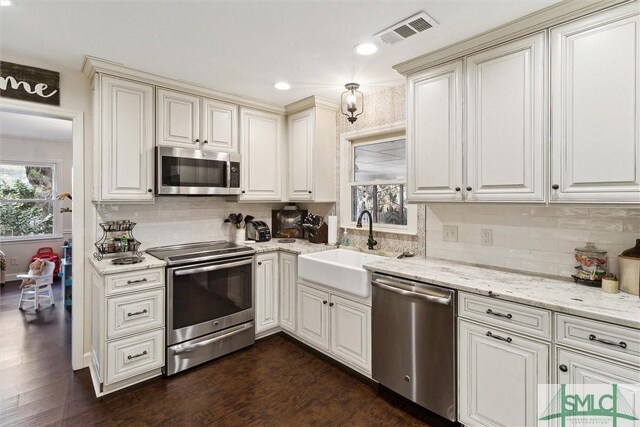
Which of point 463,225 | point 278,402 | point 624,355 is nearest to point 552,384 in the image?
point 624,355

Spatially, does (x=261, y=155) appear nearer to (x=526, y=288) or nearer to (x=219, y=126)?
(x=219, y=126)

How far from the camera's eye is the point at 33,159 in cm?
557

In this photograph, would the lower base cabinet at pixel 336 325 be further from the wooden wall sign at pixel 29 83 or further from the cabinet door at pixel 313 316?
the wooden wall sign at pixel 29 83

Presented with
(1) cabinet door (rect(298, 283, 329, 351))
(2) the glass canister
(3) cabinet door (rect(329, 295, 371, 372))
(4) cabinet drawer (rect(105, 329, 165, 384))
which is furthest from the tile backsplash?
(4) cabinet drawer (rect(105, 329, 165, 384))

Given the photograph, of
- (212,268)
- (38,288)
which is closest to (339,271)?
(212,268)

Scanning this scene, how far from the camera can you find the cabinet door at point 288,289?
308cm

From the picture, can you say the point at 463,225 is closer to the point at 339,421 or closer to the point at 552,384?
the point at 552,384

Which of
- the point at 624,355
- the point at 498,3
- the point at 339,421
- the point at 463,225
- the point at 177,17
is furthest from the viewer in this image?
the point at 463,225

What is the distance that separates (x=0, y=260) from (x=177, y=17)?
19.1ft

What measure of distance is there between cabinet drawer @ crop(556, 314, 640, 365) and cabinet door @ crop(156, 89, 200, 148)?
9.74 ft

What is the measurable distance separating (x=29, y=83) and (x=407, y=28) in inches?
108

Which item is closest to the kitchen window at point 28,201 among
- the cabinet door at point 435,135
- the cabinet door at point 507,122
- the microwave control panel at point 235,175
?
the microwave control panel at point 235,175

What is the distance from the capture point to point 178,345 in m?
2.58

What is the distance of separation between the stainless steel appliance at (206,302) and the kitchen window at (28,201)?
4.42m
